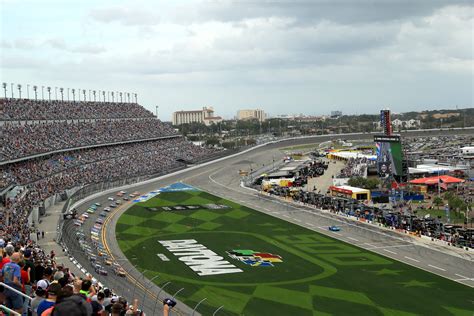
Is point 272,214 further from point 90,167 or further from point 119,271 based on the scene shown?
point 90,167

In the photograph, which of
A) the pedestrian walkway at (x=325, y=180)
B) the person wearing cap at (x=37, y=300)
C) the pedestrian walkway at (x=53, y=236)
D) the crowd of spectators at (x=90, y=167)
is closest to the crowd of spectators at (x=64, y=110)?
the crowd of spectators at (x=90, y=167)

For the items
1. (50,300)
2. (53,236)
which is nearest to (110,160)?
(53,236)

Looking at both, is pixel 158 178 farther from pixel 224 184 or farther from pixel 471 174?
pixel 471 174

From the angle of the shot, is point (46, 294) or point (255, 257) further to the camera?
point (255, 257)

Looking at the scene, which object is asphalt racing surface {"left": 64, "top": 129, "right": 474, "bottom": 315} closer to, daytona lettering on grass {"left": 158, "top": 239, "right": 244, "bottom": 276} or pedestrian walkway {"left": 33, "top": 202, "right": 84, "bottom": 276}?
pedestrian walkway {"left": 33, "top": 202, "right": 84, "bottom": 276}

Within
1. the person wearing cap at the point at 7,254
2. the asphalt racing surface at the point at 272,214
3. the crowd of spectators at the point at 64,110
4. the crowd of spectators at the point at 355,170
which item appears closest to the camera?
the person wearing cap at the point at 7,254

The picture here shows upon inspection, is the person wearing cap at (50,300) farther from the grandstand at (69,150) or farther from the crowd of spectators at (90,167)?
the crowd of spectators at (90,167)

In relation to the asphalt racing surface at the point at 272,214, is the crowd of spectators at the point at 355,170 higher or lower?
higher

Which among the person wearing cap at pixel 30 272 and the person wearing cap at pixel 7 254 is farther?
the person wearing cap at pixel 7 254
